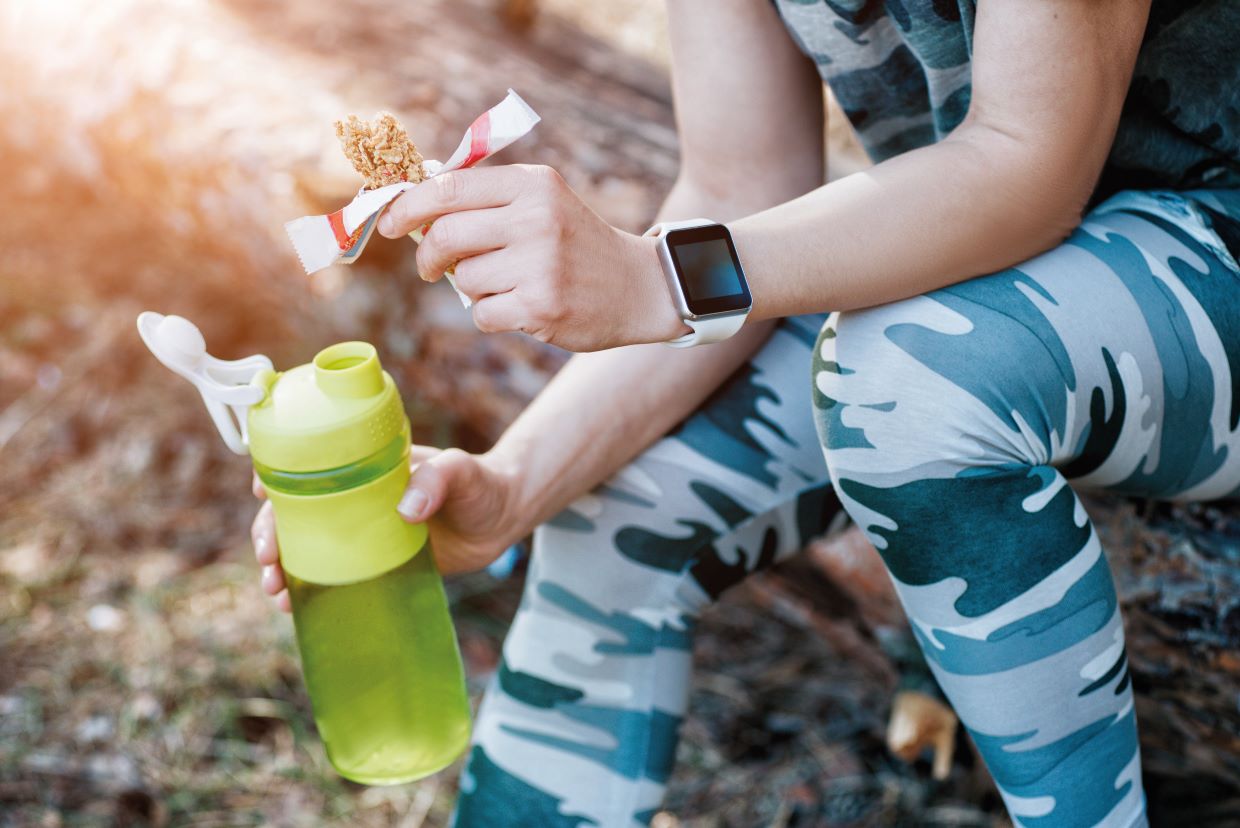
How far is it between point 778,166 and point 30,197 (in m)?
2.39

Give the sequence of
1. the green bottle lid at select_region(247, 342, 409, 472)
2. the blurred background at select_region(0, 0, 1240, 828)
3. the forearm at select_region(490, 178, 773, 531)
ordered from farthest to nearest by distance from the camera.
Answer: the blurred background at select_region(0, 0, 1240, 828) → the forearm at select_region(490, 178, 773, 531) → the green bottle lid at select_region(247, 342, 409, 472)

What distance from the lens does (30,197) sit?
9.09ft

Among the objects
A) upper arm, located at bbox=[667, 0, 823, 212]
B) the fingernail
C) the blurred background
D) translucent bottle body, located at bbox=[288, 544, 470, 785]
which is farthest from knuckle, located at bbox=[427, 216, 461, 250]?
the blurred background

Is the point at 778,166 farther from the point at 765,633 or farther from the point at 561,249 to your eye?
the point at 765,633

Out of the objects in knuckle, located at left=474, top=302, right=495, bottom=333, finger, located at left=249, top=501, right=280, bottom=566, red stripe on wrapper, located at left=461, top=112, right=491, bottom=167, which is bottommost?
finger, located at left=249, top=501, right=280, bottom=566

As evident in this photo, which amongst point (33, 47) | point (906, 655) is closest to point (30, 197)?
point (33, 47)

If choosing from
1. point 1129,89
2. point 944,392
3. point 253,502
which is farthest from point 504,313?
point 253,502

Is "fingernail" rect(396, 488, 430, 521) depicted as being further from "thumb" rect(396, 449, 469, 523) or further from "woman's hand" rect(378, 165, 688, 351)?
"woman's hand" rect(378, 165, 688, 351)

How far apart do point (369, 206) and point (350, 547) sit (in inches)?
12.5

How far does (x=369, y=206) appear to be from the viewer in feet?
2.48

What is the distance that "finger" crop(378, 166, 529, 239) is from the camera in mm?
766

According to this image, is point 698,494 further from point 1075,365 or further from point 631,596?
point 1075,365

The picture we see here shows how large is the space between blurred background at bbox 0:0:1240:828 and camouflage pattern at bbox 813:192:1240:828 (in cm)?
29

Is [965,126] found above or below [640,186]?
above
